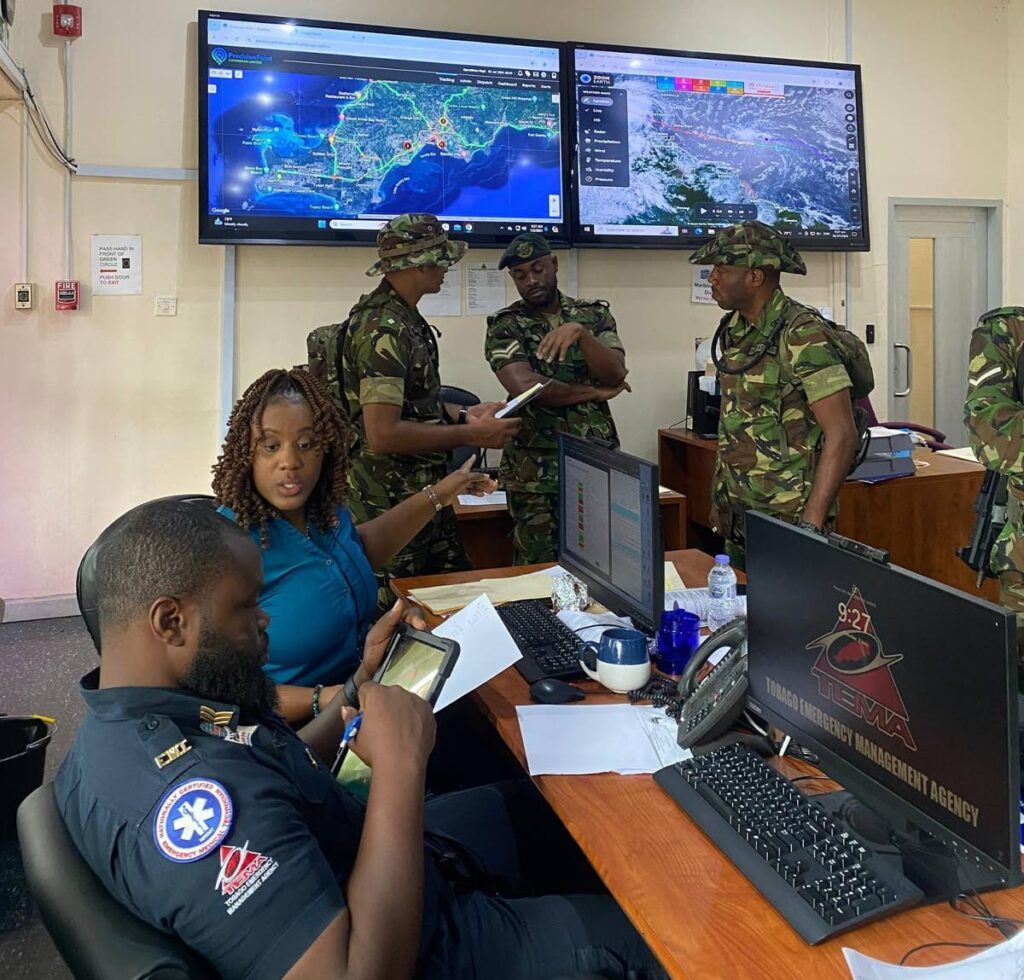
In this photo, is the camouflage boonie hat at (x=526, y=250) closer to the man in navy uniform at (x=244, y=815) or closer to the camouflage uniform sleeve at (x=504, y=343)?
the camouflage uniform sleeve at (x=504, y=343)

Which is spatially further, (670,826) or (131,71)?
(131,71)

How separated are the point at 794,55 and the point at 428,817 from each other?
447cm

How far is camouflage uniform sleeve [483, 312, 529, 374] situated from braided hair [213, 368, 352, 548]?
1.15m

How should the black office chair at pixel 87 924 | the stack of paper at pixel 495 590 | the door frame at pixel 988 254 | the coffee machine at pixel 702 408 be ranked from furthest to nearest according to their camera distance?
the door frame at pixel 988 254
the coffee machine at pixel 702 408
the stack of paper at pixel 495 590
the black office chair at pixel 87 924

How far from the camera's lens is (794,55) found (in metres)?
4.45

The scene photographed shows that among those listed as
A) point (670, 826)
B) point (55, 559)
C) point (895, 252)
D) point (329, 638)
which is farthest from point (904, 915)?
point (895, 252)

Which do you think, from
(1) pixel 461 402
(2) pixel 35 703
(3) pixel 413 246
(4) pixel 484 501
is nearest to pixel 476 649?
(3) pixel 413 246

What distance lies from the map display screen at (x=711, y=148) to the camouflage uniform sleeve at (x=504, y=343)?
4.45 feet

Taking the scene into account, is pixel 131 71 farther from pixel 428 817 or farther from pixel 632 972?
pixel 632 972

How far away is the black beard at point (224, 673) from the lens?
93 cm

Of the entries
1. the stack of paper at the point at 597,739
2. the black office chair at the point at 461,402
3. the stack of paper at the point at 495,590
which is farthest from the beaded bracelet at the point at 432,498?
the black office chair at the point at 461,402

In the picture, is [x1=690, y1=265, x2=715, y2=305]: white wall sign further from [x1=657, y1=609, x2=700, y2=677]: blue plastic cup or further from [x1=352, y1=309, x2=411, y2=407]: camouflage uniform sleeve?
[x1=657, y1=609, x2=700, y2=677]: blue plastic cup

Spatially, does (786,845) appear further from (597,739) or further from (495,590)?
(495,590)

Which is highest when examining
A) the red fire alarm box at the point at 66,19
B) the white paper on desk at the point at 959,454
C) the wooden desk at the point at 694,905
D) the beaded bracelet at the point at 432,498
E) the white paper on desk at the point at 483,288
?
the red fire alarm box at the point at 66,19
